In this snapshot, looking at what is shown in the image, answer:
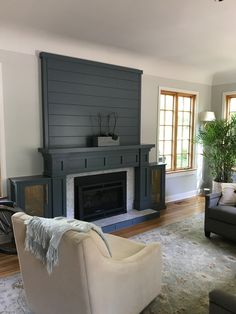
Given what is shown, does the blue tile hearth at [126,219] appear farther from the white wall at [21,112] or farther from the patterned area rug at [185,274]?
the white wall at [21,112]

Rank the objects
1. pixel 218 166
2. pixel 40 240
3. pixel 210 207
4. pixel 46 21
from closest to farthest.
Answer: pixel 40 240
pixel 46 21
pixel 210 207
pixel 218 166

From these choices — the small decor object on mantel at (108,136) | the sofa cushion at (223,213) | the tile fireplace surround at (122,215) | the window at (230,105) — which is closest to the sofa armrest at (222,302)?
the sofa cushion at (223,213)

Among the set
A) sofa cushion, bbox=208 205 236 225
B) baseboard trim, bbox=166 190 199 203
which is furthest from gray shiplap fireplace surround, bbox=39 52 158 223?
sofa cushion, bbox=208 205 236 225

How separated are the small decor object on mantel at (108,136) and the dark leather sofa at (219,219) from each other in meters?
1.64

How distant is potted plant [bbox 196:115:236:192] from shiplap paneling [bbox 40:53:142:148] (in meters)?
1.62

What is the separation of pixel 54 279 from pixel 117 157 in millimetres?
2687

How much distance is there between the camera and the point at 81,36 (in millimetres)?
3543

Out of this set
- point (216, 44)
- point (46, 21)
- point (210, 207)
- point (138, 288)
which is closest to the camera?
point (138, 288)

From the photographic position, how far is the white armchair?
1.61 metres

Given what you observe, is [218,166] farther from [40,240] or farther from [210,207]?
[40,240]

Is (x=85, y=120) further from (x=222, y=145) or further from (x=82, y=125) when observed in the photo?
(x=222, y=145)

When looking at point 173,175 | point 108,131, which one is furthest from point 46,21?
point 173,175

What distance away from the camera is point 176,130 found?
564cm

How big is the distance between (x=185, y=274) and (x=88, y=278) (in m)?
1.56
